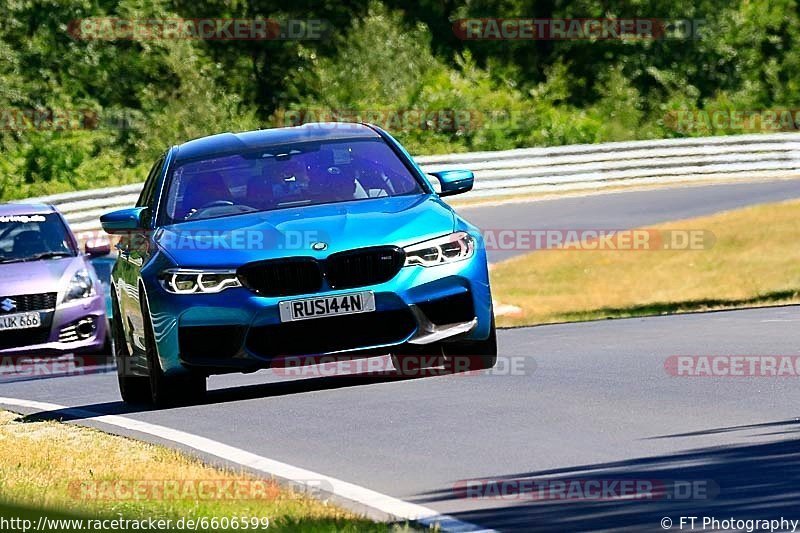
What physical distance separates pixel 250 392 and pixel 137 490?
4667 millimetres

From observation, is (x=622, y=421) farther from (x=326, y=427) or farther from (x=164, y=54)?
(x=164, y=54)

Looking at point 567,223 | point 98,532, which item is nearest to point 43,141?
point 567,223

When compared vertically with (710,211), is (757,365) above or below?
above

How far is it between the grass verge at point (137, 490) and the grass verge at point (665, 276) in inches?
426

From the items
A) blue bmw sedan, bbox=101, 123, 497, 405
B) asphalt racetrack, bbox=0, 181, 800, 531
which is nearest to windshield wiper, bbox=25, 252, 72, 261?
asphalt racetrack, bbox=0, 181, 800, 531

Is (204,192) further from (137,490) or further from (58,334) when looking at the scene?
(58,334)

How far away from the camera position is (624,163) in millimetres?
38531

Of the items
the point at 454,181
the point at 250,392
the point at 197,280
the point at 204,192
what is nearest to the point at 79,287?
the point at 250,392

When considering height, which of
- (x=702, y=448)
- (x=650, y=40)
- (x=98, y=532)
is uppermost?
(x=98, y=532)

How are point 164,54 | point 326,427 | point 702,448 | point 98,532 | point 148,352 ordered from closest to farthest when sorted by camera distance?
point 98,532, point 702,448, point 326,427, point 148,352, point 164,54

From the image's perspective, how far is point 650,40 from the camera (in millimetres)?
55812

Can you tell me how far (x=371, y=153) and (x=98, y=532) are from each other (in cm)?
651

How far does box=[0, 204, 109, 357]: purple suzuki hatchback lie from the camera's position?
16156mm

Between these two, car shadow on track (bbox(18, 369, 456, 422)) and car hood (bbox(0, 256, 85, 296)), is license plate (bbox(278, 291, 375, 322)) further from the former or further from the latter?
car hood (bbox(0, 256, 85, 296))
